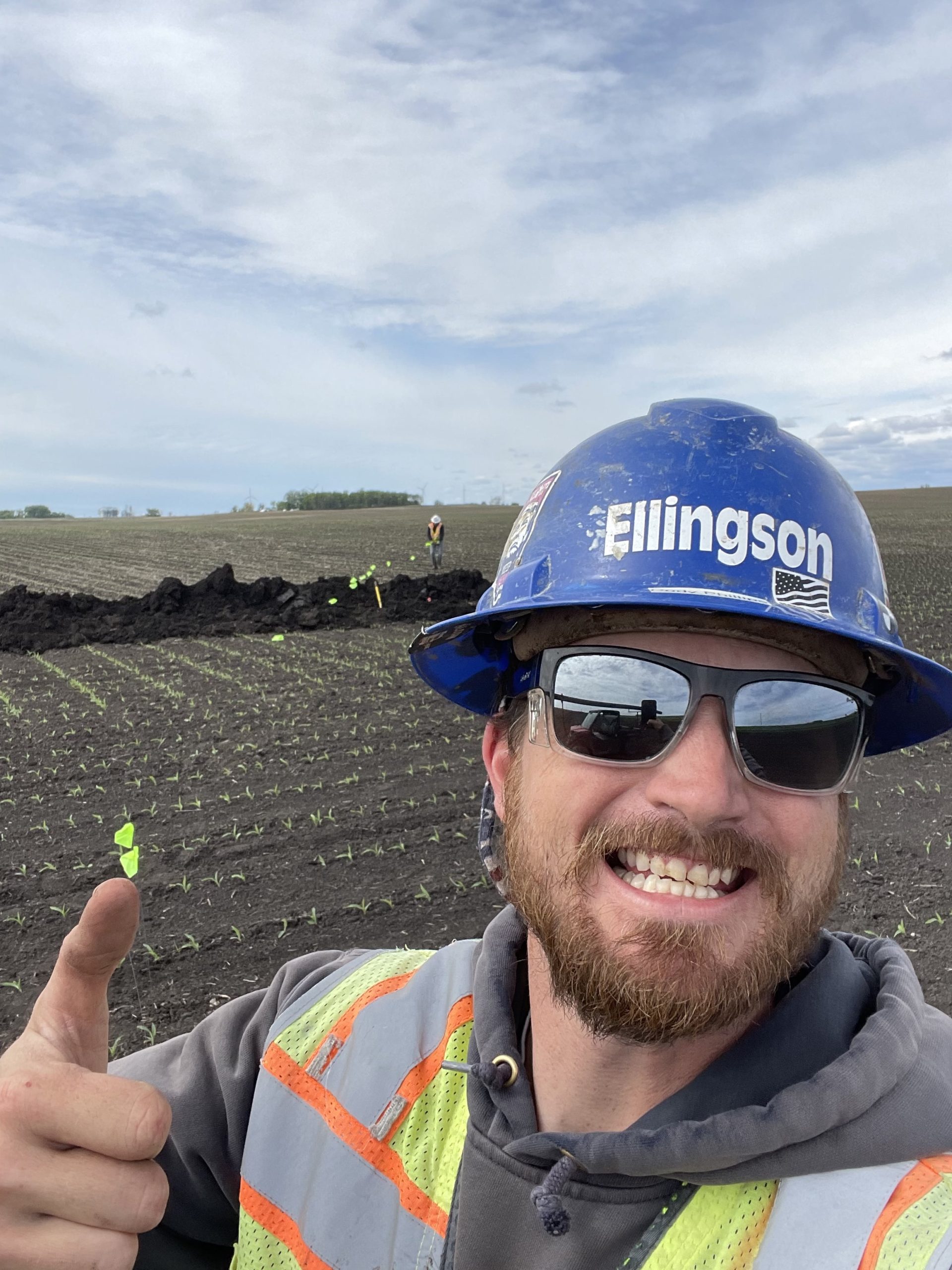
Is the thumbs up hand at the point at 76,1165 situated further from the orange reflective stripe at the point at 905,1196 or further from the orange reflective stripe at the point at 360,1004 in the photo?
the orange reflective stripe at the point at 905,1196

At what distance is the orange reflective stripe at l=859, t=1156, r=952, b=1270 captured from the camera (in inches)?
38.9

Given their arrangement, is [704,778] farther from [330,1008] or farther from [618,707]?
[330,1008]

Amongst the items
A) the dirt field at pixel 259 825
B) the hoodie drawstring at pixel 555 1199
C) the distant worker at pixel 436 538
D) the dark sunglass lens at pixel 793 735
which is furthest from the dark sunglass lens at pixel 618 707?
the distant worker at pixel 436 538

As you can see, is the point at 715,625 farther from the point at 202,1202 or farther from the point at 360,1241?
the point at 202,1202

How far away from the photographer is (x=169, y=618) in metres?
13.7

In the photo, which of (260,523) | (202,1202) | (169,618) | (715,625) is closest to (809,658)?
(715,625)

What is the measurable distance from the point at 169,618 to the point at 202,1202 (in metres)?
13.0

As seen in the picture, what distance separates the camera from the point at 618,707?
4.91ft

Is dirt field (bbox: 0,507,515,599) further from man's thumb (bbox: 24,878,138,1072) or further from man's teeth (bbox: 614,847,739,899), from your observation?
man's teeth (bbox: 614,847,739,899)

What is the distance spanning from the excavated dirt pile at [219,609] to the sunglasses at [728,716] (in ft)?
40.5

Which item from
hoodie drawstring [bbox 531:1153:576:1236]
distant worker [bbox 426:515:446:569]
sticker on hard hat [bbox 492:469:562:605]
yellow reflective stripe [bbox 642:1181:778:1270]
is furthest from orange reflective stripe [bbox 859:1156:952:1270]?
distant worker [bbox 426:515:446:569]

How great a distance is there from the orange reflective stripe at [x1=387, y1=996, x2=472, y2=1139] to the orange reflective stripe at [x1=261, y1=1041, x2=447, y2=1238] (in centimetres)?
4

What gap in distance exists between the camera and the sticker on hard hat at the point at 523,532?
182 centimetres

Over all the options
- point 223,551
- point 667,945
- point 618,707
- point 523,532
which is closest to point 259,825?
point 523,532
